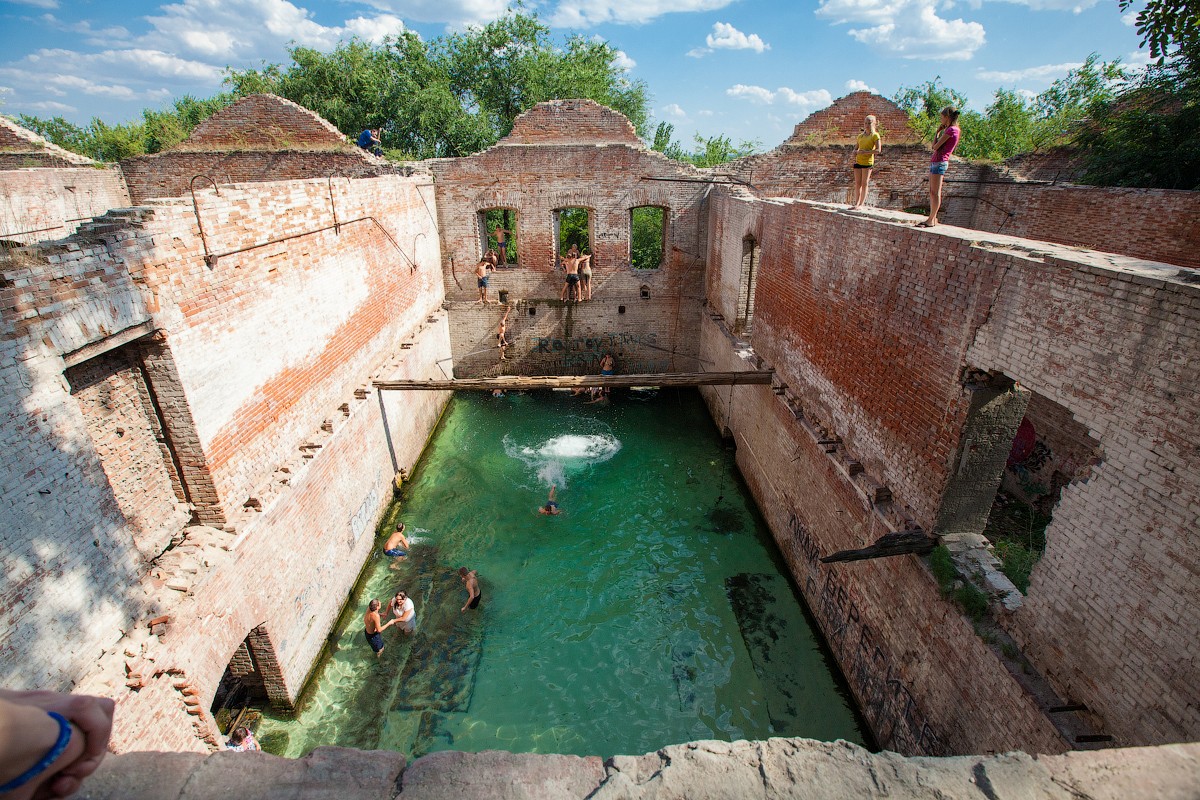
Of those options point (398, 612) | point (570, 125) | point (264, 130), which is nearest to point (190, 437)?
point (398, 612)

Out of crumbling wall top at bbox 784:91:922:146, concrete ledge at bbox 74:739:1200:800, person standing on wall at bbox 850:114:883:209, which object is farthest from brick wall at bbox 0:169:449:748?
crumbling wall top at bbox 784:91:922:146

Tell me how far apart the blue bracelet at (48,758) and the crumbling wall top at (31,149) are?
18.0 meters

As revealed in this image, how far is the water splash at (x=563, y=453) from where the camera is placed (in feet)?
36.2

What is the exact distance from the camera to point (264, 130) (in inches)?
566

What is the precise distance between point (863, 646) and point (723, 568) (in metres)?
2.57

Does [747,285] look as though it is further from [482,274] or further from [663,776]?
[663,776]

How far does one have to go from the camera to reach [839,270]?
6.96 m

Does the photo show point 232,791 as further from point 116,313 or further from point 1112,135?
point 1112,135

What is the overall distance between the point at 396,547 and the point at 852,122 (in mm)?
14545

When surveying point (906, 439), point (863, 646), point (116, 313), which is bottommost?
point (863, 646)

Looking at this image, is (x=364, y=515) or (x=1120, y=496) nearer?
(x=1120, y=496)

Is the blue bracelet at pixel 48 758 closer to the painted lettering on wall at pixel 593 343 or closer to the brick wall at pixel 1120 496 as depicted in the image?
the brick wall at pixel 1120 496

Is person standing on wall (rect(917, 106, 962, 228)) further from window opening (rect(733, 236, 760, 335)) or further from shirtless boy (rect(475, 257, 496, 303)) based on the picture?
shirtless boy (rect(475, 257, 496, 303))

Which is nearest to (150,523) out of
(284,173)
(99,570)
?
(99,570)
